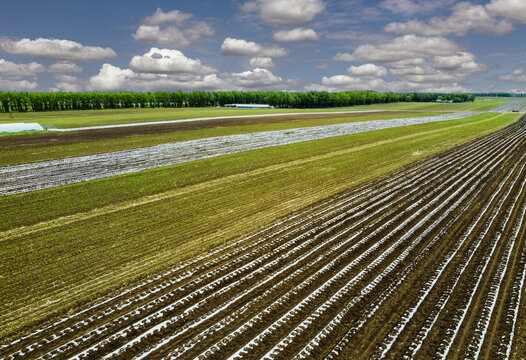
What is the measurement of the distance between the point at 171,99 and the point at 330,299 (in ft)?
474

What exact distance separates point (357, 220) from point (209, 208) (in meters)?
6.81

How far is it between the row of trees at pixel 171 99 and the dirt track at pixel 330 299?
4582 inches

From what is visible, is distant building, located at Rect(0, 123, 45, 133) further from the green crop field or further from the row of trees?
the row of trees

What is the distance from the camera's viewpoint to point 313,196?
1766cm

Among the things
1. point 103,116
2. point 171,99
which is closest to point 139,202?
point 103,116

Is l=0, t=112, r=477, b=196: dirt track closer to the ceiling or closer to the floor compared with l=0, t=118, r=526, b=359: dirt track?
closer to the ceiling

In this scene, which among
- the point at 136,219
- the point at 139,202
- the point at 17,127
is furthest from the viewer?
the point at 17,127

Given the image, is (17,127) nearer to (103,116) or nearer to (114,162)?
(114,162)

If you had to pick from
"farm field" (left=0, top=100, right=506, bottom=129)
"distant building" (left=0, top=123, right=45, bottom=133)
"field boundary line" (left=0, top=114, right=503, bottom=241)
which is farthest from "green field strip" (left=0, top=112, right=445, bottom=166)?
"farm field" (left=0, top=100, right=506, bottom=129)

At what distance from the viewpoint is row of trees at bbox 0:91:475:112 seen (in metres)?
108

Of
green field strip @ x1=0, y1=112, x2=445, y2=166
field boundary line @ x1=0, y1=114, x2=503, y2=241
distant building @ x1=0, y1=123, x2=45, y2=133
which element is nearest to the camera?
field boundary line @ x1=0, y1=114, x2=503, y2=241

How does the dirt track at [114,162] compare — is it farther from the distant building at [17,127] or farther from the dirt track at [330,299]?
the distant building at [17,127]

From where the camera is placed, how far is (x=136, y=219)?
14508 millimetres

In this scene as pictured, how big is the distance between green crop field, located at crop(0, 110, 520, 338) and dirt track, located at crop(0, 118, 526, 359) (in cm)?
102
